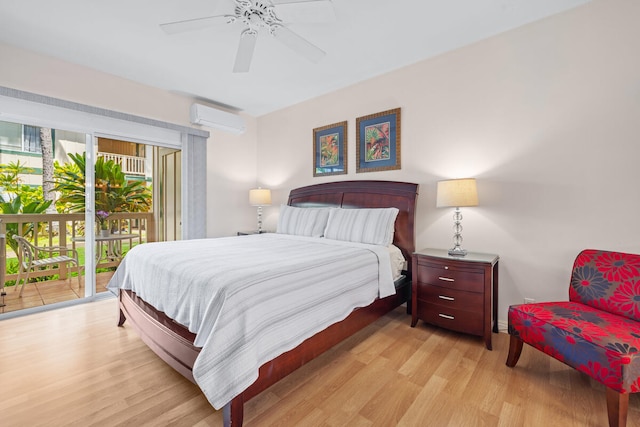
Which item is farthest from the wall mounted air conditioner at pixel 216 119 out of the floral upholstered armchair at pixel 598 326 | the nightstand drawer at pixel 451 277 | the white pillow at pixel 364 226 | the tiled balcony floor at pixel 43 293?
the floral upholstered armchair at pixel 598 326

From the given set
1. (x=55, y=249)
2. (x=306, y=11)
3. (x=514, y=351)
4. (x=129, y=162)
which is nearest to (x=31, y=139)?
(x=129, y=162)

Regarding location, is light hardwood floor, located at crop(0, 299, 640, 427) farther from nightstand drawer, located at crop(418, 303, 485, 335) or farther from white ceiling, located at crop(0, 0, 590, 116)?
white ceiling, located at crop(0, 0, 590, 116)

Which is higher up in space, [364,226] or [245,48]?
[245,48]

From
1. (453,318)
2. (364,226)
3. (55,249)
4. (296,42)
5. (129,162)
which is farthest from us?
(129,162)

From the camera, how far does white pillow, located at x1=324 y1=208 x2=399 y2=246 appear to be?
282 centimetres

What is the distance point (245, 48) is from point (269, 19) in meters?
0.30

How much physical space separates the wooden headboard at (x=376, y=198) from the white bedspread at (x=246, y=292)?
615 millimetres

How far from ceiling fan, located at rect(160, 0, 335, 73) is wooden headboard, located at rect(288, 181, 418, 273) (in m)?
1.53

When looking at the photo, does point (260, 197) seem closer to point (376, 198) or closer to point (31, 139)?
point (376, 198)

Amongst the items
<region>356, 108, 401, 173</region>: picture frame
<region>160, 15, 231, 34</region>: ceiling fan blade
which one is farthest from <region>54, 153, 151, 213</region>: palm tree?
<region>356, 108, 401, 173</region>: picture frame

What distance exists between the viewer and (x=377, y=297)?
2418 mm

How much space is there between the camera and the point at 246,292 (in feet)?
4.73

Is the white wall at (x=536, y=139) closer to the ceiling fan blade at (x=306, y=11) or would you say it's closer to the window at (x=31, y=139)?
the ceiling fan blade at (x=306, y=11)

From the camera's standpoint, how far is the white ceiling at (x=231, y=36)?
2.23 metres
